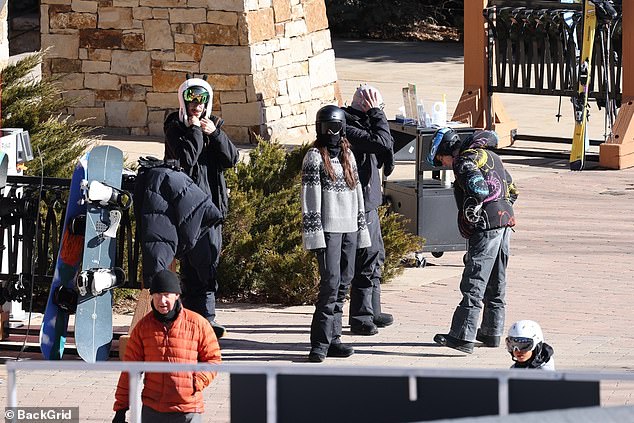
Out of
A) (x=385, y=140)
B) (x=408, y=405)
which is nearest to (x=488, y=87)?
(x=385, y=140)

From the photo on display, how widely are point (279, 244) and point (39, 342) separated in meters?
2.43

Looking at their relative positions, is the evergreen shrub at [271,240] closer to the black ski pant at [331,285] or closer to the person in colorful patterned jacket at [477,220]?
the black ski pant at [331,285]

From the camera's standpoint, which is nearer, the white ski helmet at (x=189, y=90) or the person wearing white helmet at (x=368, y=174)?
the white ski helmet at (x=189, y=90)

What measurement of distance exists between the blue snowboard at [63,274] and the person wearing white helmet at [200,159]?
66 cm

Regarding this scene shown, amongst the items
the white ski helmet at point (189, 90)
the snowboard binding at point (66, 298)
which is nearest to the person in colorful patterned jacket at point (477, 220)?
the white ski helmet at point (189, 90)

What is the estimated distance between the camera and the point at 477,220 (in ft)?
29.1

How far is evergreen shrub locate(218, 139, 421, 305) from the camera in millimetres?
10391

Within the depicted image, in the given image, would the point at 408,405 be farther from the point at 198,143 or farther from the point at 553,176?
the point at 553,176

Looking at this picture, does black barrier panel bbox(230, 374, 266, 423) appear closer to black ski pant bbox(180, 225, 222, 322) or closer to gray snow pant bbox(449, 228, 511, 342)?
black ski pant bbox(180, 225, 222, 322)

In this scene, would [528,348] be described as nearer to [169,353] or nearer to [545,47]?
[169,353]

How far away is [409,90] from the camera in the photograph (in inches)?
458

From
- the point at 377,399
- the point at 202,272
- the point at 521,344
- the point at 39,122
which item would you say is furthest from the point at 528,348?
the point at 39,122

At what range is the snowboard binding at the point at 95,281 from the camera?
8.26 meters

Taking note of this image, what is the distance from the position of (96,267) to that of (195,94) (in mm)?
1251
